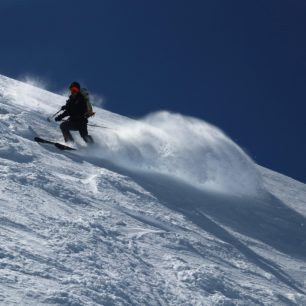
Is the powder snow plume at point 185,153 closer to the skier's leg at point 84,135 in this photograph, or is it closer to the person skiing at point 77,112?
the skier's leg at point 84,135

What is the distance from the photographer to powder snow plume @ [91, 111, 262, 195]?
49.3ft

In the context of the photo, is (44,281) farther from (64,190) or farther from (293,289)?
(293,289)

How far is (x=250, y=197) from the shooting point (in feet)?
51.8

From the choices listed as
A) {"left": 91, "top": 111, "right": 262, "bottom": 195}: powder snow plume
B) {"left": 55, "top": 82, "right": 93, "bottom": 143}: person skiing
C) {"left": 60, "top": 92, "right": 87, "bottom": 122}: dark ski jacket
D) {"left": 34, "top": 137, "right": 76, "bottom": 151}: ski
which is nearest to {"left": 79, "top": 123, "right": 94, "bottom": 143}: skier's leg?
{"left": 55, "top": 82, "right": 93, "bottom": 143}: person skiing

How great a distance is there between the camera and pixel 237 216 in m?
12.9

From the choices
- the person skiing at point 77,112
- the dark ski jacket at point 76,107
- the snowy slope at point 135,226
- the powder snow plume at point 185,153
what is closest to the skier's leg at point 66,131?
the person skiing at point 77,112

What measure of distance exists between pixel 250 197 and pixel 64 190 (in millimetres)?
7620

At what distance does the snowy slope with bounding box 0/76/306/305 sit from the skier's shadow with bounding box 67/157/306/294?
0.15ft

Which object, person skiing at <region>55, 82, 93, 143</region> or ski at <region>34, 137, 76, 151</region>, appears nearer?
ski at <region>34, 137, 76, 151</region>

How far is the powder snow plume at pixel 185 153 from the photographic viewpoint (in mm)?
15031

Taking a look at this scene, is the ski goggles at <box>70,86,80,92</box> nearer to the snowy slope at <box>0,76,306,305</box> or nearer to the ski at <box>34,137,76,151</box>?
the snowy slope at <box>0,76,306,305</box>

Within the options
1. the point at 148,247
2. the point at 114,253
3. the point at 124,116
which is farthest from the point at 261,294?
the point at 124,116

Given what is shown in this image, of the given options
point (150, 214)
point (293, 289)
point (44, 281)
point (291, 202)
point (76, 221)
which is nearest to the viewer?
point (44, 281)

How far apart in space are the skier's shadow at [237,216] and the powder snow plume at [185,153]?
88cm
